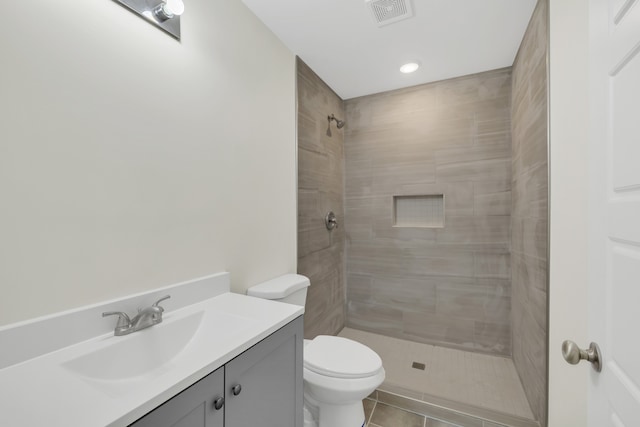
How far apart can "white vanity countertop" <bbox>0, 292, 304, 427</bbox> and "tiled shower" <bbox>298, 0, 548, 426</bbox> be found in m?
1.00

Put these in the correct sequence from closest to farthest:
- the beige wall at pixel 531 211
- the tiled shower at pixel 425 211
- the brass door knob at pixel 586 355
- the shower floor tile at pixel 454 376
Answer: the brass door knob at pixel 586 355
the beige wall at pixel 531 211
the shower floor tile at pixel 454 376
the tiled shower at pixel 425 211

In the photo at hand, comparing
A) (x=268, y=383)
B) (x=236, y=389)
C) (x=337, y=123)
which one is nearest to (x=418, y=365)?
(x=268, y=383)

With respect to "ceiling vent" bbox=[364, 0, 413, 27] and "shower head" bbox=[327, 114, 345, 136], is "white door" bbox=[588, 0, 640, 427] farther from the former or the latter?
"shower head" bbox=[327, 114, 345, 136]

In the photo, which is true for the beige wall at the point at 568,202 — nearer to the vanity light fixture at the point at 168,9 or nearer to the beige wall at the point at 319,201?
the beige wall at the point at 319,201

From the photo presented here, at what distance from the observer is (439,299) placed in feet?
7.79

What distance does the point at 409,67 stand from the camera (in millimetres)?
2121

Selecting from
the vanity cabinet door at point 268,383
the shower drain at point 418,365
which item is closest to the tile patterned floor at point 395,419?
the shower drain at point 418,365

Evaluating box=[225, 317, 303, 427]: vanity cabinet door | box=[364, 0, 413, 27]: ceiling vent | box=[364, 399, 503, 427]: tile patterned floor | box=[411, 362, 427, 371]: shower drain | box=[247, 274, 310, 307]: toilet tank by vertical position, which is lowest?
box=[364, 399, 503, 427]: tile patterned floor

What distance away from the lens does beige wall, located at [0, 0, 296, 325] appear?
Result: 73cm

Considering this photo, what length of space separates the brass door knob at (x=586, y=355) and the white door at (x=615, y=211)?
2 cm

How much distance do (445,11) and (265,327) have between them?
194cm

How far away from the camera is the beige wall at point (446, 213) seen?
219 centimetres

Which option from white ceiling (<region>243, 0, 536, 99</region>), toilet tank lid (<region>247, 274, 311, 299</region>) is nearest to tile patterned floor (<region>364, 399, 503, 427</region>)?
toilet tank lid (<region>247, 274, 311, 299</region>)

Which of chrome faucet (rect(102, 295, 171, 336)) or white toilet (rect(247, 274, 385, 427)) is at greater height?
chrome faucet (rect(102, 295, 171, 336))
